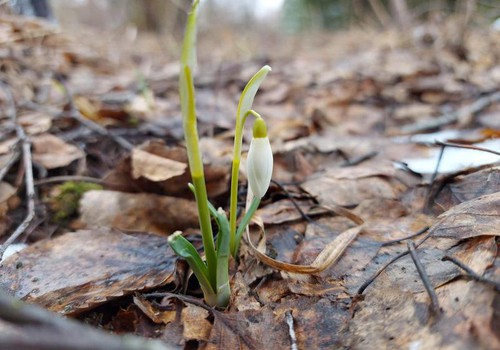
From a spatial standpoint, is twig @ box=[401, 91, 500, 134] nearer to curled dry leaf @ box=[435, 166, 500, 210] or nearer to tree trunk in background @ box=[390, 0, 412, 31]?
curled dry leaf @ box=[435, 166, 500, 210]

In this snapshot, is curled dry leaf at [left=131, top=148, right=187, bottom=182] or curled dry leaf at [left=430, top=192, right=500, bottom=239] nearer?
curled dry leaf at [left=430, top=192, right=500, bottom=239]

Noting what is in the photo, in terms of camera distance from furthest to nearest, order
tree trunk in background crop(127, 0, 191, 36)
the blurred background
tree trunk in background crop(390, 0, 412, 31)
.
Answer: tree trunk in background crop(127, 0, 191, 36)
the blurred background
tree trunk in background crop(390, 0, 412, 31)

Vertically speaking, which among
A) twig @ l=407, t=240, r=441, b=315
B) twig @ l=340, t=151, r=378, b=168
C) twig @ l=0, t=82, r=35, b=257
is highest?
twig @ l=0, t=82, r=35, b=257

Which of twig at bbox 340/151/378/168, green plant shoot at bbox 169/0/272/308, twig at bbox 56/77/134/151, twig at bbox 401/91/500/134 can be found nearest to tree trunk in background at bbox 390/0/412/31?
twig at bbox 401/91/500/134

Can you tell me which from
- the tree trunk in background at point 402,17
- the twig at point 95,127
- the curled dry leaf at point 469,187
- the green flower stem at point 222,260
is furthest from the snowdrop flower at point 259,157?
the tree trunk in background at point 402,17

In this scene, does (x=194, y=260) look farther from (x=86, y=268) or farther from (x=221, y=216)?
(x=86, y=268)

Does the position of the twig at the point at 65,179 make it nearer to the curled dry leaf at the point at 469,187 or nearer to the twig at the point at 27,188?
the twig at the point at 27,188

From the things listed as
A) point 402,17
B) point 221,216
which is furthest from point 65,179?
point 402,17
